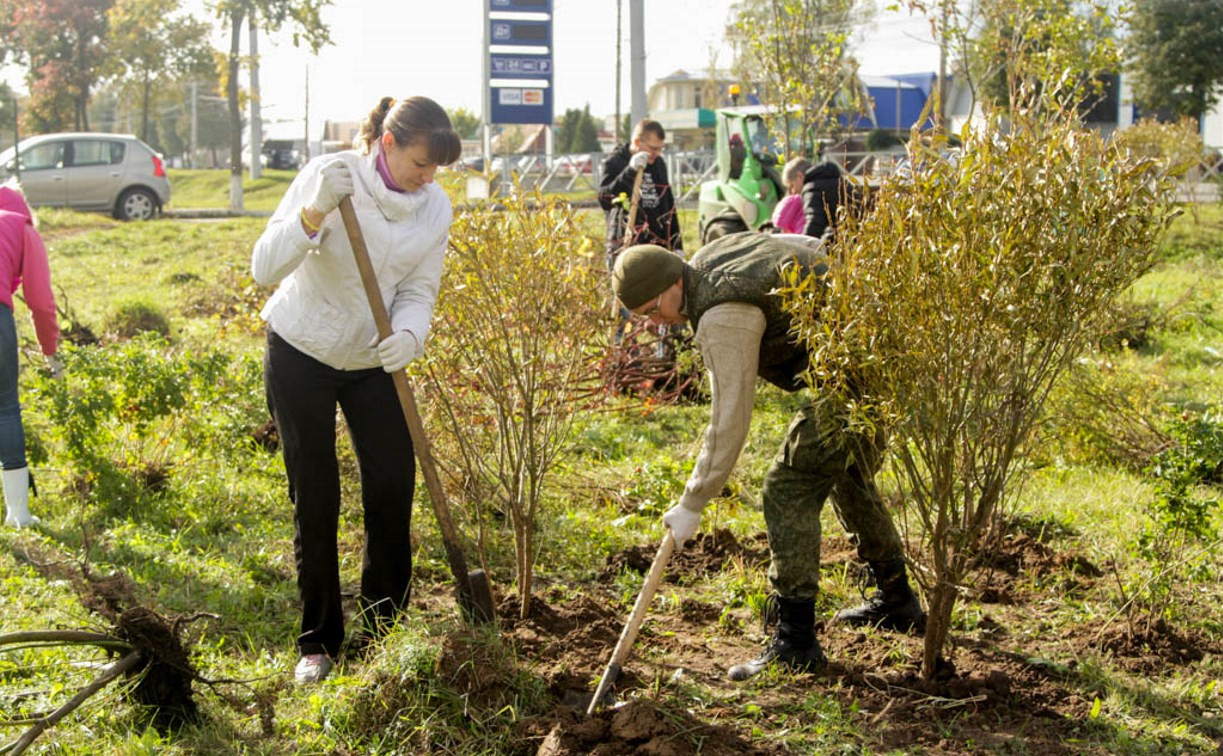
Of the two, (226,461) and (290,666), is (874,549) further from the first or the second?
(226,461)

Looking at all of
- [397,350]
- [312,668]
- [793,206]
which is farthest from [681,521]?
[793,206]

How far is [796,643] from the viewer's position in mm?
3834

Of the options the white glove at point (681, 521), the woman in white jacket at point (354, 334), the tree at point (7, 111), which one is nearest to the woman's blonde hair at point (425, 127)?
the woman in white jacket at point (354, 334)

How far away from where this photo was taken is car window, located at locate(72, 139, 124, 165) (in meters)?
20.0

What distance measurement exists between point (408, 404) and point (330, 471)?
35cm

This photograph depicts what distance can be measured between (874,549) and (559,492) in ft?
6.71

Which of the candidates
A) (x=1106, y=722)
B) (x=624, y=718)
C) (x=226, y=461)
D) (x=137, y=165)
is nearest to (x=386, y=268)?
(x=624, y=718)

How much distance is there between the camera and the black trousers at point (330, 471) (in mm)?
3695

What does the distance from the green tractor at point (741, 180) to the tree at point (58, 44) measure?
85.8 ft

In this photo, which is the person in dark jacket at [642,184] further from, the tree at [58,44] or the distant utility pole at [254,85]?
the tree at [58,44]

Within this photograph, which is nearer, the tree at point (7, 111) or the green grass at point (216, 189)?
the tree at point (7, 111)

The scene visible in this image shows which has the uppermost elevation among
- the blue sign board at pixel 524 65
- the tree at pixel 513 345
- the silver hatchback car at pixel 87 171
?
the blue sign board at pixel 524 65

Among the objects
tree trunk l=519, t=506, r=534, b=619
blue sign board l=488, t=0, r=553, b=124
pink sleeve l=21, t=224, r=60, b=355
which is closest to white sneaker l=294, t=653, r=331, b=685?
tree trunk l=519, t=506, r=534, b=619

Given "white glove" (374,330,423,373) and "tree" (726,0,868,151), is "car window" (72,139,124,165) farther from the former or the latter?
"white glove" (374,330,423,373)
